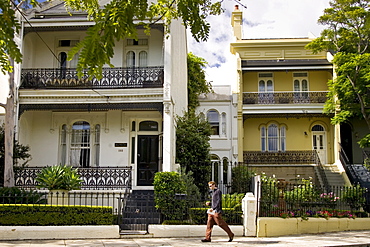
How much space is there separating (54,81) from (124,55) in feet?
10.3

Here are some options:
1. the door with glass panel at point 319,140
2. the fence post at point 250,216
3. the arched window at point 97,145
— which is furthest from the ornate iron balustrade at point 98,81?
the door with glass panel at point 319,140

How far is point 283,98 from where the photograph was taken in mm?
27000

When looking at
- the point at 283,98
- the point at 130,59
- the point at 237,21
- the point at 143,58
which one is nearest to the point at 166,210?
the point at 143,58

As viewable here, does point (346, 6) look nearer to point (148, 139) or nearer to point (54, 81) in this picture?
point (148, 139)

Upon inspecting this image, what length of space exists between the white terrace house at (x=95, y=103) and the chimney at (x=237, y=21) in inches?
474

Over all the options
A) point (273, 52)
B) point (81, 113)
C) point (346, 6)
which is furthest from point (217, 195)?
point (273, 52)

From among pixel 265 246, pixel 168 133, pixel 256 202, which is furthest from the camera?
pixel 168 133

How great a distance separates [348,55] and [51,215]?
17.7 metres

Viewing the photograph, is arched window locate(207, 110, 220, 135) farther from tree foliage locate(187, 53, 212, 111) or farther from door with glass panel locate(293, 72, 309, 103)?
door with glass panel locate(293, 72, 309, 103)

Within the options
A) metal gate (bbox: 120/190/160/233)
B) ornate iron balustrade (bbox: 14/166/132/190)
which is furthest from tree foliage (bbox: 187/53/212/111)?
metal gate (bbox: 120/190/160/233)

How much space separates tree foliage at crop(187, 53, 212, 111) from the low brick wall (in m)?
14.3

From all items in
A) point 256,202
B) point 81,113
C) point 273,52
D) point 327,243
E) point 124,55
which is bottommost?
point 327,243

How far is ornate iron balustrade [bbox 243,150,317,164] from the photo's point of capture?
25953 mm

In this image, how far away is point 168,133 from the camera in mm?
15312
